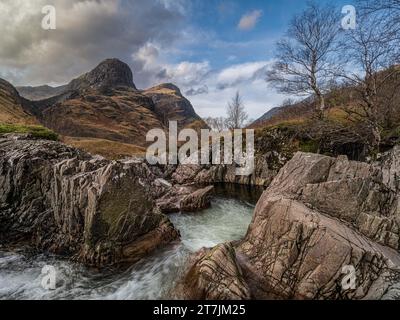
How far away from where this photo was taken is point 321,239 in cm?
963

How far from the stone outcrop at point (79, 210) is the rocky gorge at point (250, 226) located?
0.05 metres

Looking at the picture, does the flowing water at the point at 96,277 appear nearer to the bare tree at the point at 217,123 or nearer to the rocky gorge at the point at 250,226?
the rocky gorge at the point at 250,226

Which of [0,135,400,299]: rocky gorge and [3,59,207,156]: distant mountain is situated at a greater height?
[3,59,207,156]: distant mountain

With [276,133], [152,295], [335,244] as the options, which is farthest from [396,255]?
[276,133]

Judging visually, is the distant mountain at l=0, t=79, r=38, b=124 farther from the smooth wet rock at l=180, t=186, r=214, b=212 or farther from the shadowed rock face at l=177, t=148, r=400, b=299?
the shadowed rock face at l=177, t=148, r=400, b=299

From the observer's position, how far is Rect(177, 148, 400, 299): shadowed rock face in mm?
9109

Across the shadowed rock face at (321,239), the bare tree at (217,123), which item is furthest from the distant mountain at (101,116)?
the shadowed rock face at (321,239)

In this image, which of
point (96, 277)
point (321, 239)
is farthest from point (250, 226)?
point (96, 277)

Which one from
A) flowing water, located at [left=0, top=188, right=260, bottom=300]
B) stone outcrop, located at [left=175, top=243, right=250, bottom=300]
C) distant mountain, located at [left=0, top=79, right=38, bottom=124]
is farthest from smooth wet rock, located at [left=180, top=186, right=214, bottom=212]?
distant mountain, located at [left=0, top=79, right=38, bottom=124]

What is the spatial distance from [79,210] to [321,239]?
11535 mm

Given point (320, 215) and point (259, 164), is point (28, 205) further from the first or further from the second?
point (259, 164)

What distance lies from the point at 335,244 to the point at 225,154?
3040 centimetres

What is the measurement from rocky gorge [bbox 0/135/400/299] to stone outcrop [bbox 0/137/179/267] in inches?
2.0

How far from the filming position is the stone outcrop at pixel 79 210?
12.8 meters
